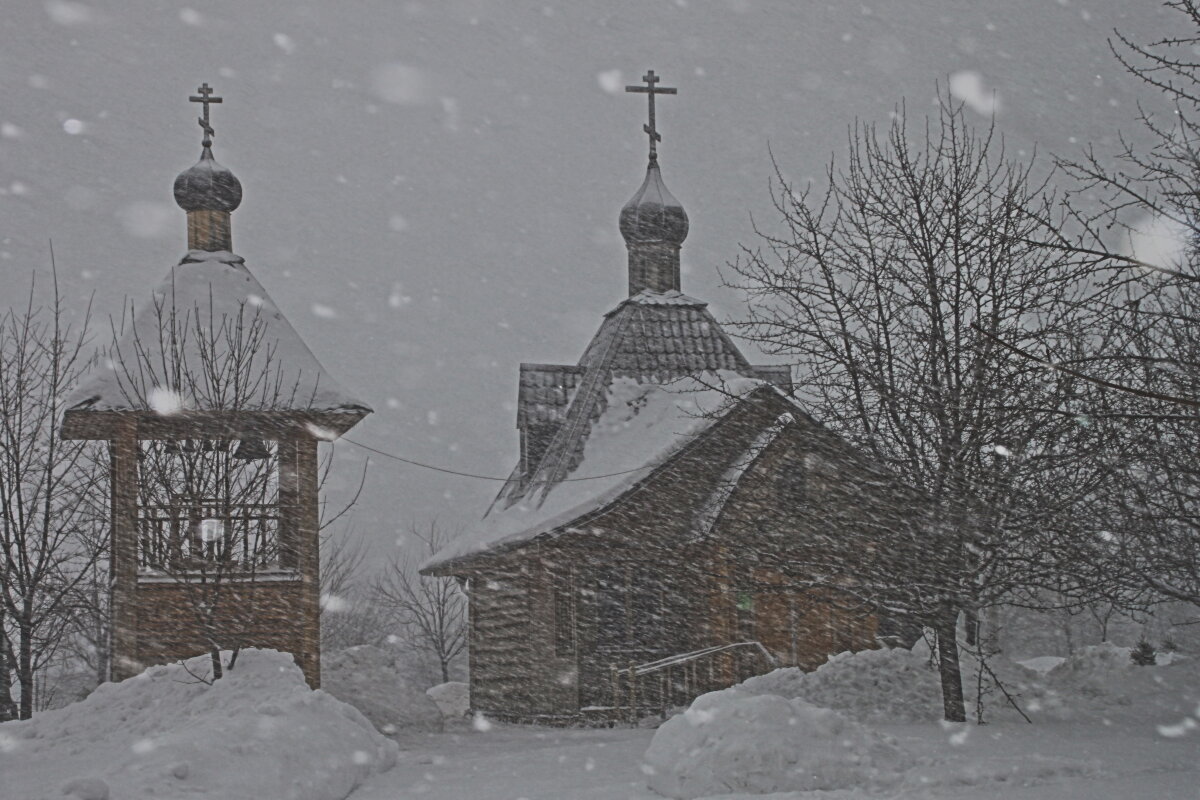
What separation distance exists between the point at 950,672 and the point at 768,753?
3.89m

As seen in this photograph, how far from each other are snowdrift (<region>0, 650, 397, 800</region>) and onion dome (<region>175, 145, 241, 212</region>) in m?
6.61

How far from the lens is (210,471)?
12477mm

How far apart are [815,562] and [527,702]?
24.6ft

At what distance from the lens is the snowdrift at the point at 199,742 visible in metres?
8.10

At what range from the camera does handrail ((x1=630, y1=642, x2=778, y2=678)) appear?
15.7 metres

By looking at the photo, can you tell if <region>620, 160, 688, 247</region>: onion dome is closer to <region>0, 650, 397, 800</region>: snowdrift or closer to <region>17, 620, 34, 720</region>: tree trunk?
<region>0, 650, 397, 800</region>: snowdrift

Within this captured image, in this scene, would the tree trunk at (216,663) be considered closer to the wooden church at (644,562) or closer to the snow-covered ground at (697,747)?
the snow-covered ground at (697,747)

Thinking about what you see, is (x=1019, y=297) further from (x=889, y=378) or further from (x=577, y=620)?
(x=577, y=620)

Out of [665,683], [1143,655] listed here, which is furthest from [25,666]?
[1143,655]

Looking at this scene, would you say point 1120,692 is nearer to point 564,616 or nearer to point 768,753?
point 768,753

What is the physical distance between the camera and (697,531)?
16.4 metres

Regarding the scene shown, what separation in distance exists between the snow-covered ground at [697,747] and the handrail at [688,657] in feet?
5.46

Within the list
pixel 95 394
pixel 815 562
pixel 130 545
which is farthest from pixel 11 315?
pixel 815 562

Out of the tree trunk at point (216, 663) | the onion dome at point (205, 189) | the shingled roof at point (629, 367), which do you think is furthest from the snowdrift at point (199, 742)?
the shingled roof at point (629, 367)
